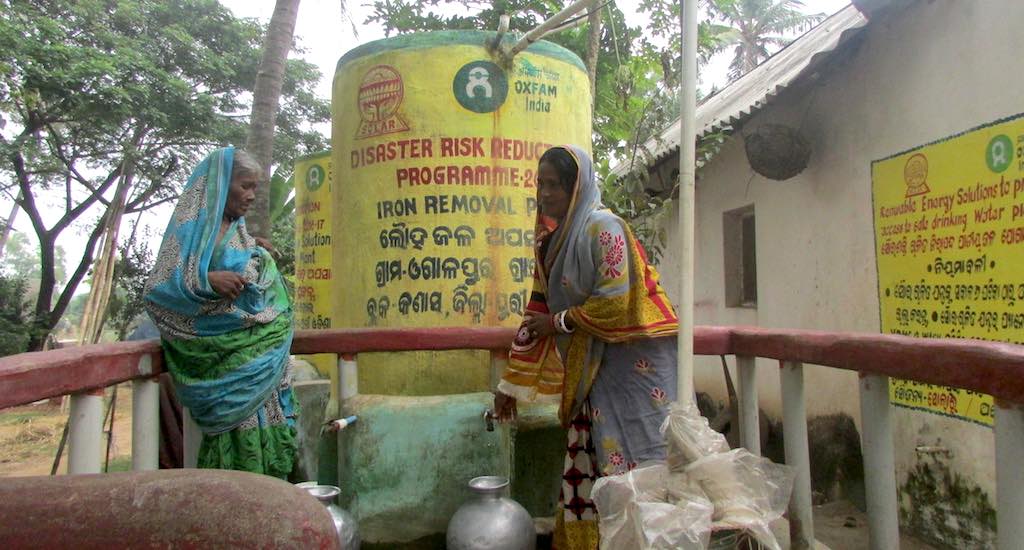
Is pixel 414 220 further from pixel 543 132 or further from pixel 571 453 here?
pixel 571 453

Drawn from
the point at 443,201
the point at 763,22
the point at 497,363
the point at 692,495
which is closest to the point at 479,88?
the point at 443,201

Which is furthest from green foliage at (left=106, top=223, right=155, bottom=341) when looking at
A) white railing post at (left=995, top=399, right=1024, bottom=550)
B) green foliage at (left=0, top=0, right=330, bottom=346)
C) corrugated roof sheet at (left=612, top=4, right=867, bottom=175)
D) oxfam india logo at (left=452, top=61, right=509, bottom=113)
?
white railing post at (left=995, top=399, right=1024, bottom=550)

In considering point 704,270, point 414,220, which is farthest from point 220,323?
point 704,270

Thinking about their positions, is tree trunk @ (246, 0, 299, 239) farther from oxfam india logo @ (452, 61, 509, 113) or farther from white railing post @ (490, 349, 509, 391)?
white railing post @ (490, 349, 509, 391)

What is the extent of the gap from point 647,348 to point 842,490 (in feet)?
13.5

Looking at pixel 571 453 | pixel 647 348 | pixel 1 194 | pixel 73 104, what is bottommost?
pixel 571 453

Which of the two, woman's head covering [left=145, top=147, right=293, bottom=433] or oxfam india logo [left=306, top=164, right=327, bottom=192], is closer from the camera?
woman's head covering [left=145, top=147, right=293, bottom=433]

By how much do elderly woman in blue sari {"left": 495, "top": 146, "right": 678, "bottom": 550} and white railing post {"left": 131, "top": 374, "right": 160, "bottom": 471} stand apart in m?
1.26

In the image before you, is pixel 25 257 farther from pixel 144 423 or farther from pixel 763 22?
pixel 144 423

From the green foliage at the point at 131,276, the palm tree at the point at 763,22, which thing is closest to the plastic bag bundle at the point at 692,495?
the green foliage at the point at 131,276

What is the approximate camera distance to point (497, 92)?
325 centimetres

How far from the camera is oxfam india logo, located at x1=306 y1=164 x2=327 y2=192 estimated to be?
661 centimetres

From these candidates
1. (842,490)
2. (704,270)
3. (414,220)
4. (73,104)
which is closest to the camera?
(414,220)

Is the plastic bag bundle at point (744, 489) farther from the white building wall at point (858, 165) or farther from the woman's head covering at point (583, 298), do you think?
the white building wall at point (858, 165)
